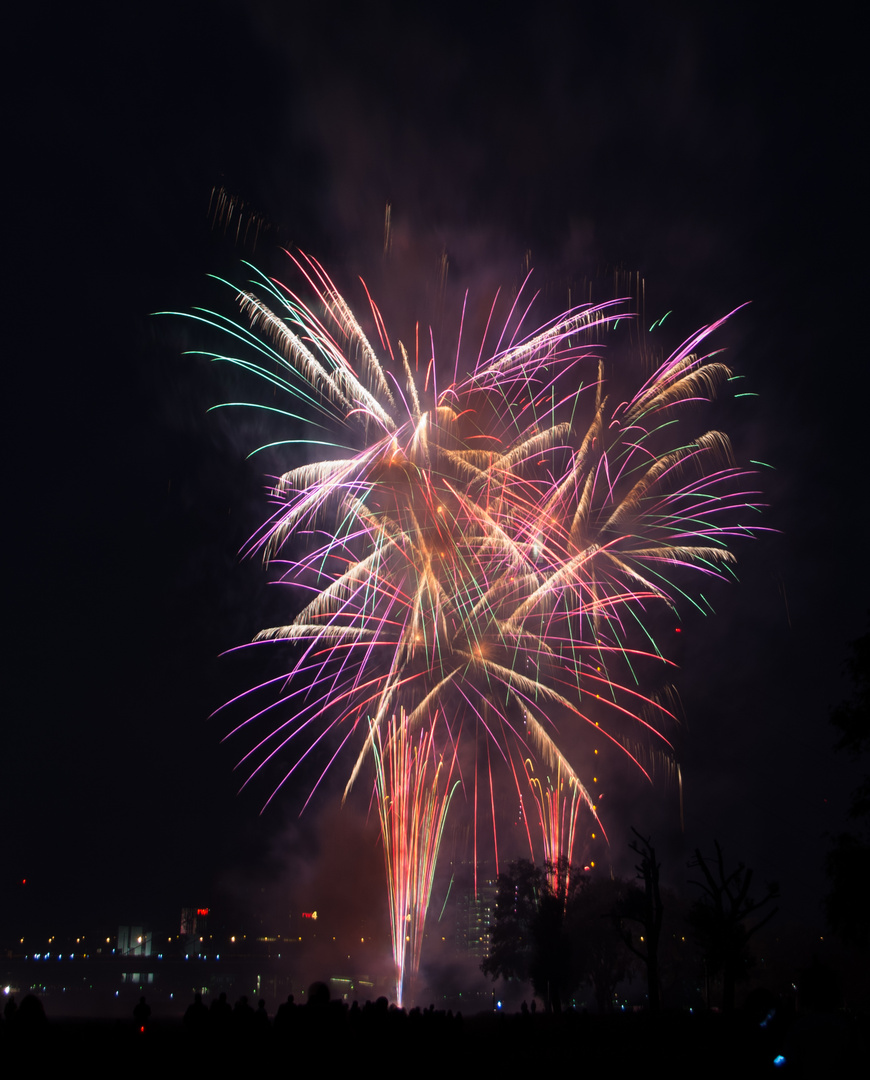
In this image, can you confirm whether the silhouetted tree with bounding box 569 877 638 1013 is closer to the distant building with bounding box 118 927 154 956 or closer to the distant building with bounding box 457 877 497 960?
the distant building with bounding box 118 927 154 956

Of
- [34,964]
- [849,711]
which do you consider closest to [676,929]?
[849,711]

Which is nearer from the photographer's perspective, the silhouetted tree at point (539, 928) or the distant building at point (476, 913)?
the silhouetted tree at point (539, 928)

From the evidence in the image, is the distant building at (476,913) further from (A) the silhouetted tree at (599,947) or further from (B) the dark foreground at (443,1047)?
(B) the dark foreground at (443,1047)

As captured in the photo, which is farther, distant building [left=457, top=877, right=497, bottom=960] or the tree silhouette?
distant building [left=457, top=877, right=497, bottom=960]

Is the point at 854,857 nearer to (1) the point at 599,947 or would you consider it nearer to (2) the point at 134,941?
(1) the point at 599,947

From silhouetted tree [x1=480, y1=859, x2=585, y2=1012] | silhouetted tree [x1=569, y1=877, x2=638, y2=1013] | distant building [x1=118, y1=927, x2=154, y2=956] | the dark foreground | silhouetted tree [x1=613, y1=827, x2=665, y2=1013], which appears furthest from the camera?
distant building [x1=118, y1=927, x2=154, y2=956]

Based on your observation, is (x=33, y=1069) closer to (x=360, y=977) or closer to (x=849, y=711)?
(x=849, y=711)

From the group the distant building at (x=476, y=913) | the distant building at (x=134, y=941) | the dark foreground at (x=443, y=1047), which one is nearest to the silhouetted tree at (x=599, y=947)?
the dark foreground at (x=443, y=1047)

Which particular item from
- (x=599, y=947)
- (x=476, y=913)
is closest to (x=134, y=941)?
(x=476, y=913)

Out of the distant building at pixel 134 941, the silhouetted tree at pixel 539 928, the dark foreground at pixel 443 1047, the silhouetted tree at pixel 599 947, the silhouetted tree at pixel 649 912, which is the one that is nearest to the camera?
the dark foreground at pixel 443 1047

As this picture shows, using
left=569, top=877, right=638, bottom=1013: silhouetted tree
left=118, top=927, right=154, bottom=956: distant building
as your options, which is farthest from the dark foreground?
left=118, top=927, right=154, bottom=956: distant building
